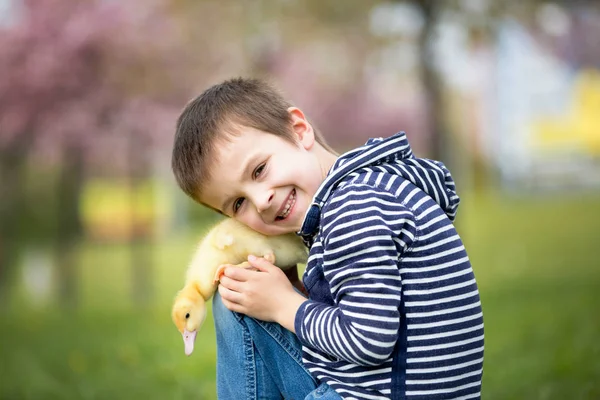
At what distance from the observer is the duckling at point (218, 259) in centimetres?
A: 175

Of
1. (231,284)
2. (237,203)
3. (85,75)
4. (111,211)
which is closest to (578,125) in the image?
(111,211)

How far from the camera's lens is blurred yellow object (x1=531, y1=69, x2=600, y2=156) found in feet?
54.5

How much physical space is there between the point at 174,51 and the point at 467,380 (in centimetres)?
709

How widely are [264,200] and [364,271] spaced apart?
1.18ft

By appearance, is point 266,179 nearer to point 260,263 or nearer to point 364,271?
point 260,263

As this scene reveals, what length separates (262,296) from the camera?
162 cm

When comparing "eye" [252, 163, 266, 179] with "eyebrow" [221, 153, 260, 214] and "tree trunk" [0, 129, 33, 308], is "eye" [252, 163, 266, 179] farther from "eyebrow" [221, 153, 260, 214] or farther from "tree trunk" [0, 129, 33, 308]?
"tree trunk" [0, 129, 33, 308]

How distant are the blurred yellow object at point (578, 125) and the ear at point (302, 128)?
50.8 ft

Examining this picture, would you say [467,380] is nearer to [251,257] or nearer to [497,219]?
[251,257]

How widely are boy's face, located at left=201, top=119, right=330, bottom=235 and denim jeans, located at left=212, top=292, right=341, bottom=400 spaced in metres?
0.25

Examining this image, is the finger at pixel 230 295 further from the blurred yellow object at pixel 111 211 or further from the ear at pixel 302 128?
the blurred yellow object at pixel 111 211

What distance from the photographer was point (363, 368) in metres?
1.51

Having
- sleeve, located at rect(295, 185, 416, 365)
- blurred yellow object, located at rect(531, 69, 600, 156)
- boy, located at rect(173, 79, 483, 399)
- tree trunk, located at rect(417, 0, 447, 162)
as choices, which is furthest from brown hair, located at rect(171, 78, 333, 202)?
blurred yellow object, located at rect(531, 69, 600, 156)

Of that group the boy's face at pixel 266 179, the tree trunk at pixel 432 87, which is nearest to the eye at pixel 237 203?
the boy's face at pixel 266 179
